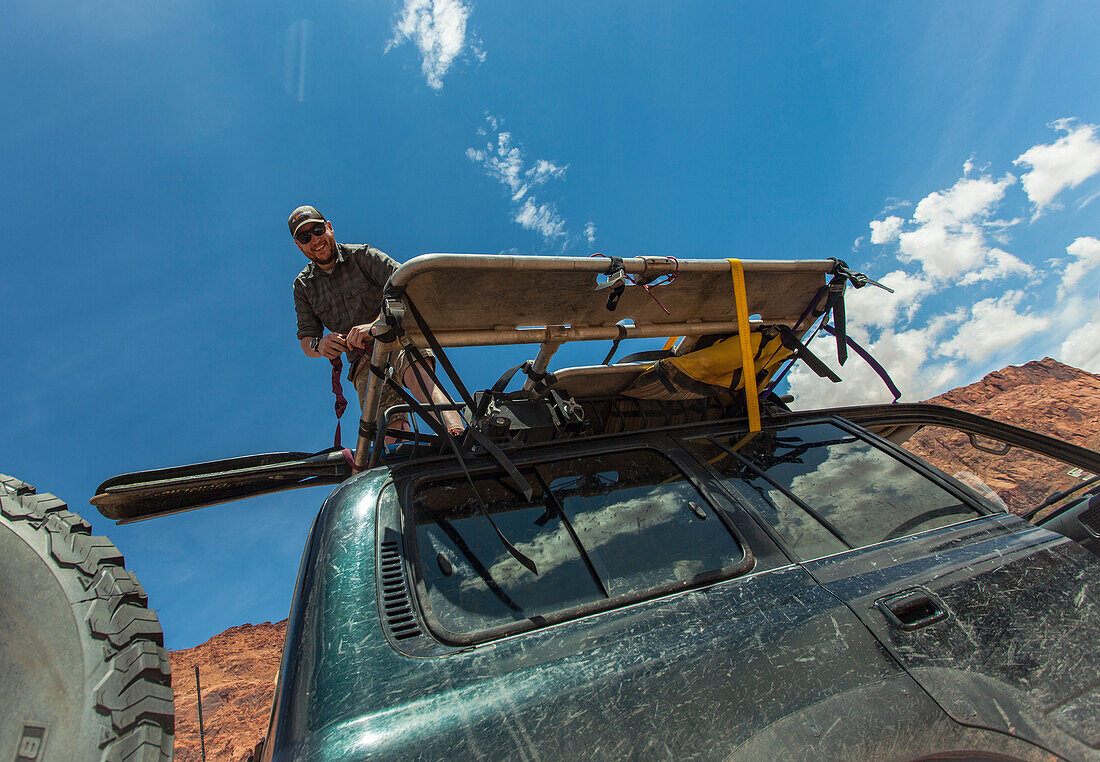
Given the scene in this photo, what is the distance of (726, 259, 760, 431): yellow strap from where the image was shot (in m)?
2.46

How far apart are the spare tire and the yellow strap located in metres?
2.28

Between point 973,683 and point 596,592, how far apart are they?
103 centimetres

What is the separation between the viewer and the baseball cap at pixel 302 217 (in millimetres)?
3260

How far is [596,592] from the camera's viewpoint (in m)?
1.51

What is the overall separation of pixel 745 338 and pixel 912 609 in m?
1.34

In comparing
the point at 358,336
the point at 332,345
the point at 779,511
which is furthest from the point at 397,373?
the point at 779,511

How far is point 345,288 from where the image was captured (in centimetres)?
343

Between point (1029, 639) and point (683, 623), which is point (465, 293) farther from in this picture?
point (1029, 639)

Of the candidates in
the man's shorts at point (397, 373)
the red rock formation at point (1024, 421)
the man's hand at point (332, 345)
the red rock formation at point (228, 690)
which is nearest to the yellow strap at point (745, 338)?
the man's shorts at point (397, 373)

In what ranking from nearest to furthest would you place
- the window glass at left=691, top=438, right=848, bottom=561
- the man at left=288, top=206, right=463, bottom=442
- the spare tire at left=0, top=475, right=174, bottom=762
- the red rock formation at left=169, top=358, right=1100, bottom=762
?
the spare tire at left=0, top=475, right=174, bottom=762 → the window glass at left=691, top=438, right=848, bottom=561 → the man at left=288, top=206, right=463, bottom=442 → the red rock formation at left=169, top=358, right=1100, bottom=762

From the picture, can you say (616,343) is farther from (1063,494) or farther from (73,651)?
(1063,494)

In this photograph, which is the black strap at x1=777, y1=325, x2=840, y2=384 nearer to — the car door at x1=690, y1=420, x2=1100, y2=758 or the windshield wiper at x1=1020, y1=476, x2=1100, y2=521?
the car door at x1=690, y1=420, x2=1100, y2=758

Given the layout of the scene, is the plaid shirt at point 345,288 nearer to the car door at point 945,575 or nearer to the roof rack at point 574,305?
the roof rack at point 574,305

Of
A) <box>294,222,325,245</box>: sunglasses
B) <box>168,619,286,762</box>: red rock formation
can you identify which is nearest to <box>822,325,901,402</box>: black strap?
<box>294,222,325,245</box>: sunglasses
